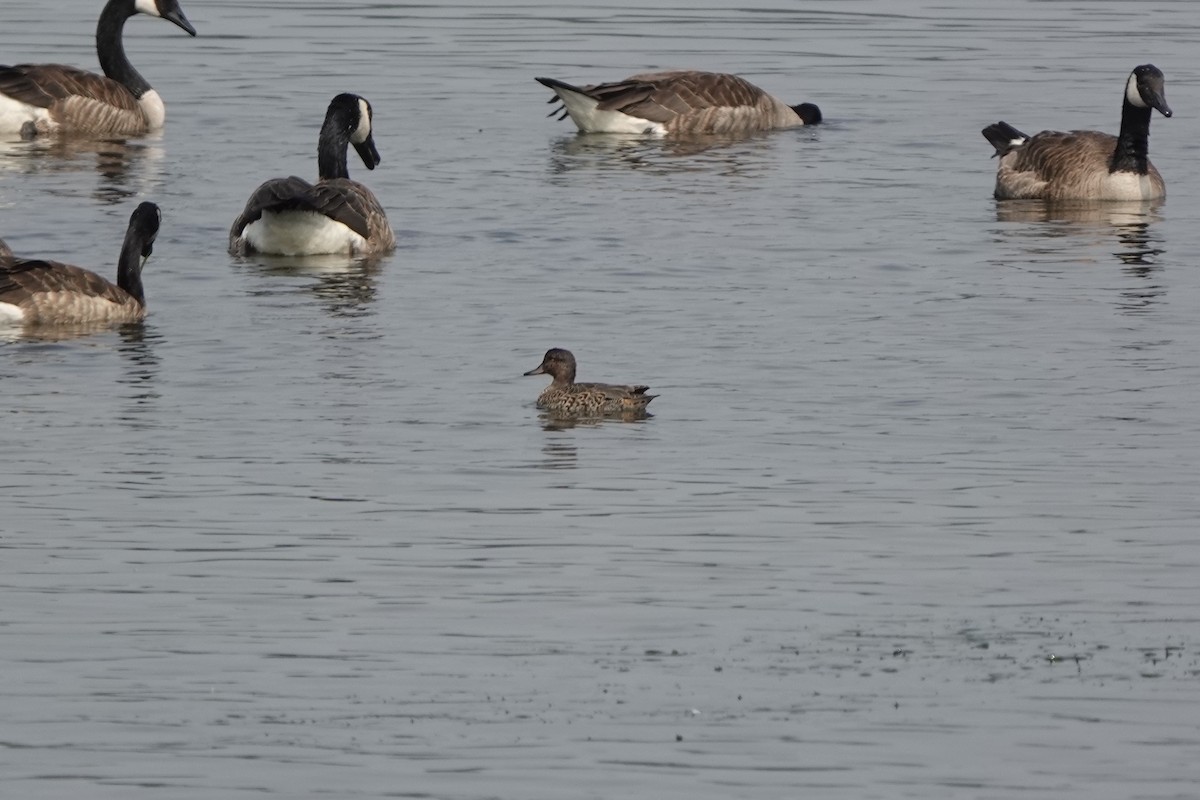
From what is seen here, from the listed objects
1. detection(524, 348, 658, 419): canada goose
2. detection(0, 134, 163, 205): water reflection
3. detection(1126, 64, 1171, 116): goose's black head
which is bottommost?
detection(0, 134, 163, 205): water reflection

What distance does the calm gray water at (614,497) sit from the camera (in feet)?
27.5

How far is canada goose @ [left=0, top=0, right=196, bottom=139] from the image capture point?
26.2 meters

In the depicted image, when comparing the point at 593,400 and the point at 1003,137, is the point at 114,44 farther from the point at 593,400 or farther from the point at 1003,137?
the point at 593,400

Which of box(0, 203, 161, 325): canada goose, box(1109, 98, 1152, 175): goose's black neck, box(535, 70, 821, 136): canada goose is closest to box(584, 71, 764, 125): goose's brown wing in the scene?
box(535, 70, 821, 136): canada goose

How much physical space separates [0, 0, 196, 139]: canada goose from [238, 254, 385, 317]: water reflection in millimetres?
7853

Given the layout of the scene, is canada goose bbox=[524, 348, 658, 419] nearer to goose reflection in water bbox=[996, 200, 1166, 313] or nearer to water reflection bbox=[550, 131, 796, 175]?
goose reflection in water bbox=[996, 200, 1166, 313]

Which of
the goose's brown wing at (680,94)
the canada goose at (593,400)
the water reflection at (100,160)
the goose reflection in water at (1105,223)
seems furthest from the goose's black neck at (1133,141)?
the canada goose at (593,400)

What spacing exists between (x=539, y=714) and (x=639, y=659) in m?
0.70

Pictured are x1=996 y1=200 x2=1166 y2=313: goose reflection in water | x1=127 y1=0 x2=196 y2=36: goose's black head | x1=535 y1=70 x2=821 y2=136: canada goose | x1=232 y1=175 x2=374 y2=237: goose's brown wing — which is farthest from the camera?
x1=127 y1=0 x2=196 y2=36: goose's black head

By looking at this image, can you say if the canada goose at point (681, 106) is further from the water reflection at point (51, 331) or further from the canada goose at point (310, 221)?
the water reflection at point (51, 331)

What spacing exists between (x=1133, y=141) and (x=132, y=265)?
9536 millimetres

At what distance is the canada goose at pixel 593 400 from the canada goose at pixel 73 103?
1394cm

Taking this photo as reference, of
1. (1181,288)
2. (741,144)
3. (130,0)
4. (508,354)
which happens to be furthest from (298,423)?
(130,0)

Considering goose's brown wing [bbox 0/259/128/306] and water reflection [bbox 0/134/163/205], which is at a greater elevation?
goose's brown wing [bbox 0/259/128/306]
